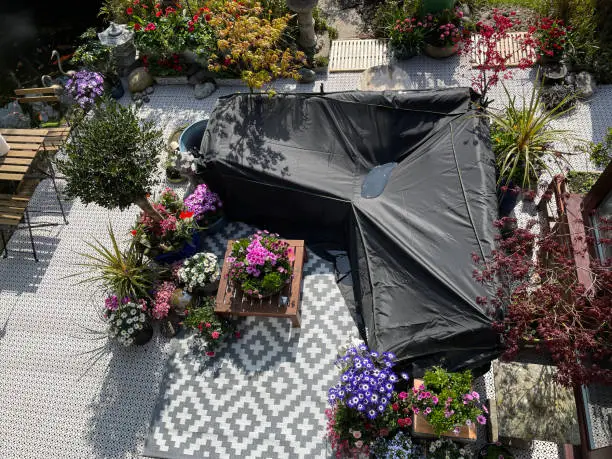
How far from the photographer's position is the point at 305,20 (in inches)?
325

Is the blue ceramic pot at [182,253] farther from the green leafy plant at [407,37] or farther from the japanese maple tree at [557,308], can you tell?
the green leafy plant at [407,37]

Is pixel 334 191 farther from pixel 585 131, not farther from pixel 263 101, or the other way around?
pixel 585 131

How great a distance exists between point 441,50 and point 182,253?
18.0 feet

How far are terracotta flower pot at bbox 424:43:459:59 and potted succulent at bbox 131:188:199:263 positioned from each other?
5.01 metres

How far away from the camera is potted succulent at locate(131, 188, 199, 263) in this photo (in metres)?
6.35

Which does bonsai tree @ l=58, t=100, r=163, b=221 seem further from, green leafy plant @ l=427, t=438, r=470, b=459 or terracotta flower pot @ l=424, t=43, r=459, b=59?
terracotta flower pot @ l=424, t=43, r=459, b=59

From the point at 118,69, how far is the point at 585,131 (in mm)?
8058

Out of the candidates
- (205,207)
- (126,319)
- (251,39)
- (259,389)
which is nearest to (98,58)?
(251,39)

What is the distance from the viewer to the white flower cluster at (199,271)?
238 inches

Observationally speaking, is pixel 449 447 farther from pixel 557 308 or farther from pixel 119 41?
pixel 119 41

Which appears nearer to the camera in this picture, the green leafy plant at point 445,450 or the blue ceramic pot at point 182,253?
the green leafy plant at point 445,450

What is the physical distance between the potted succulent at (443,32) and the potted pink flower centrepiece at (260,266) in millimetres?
4718

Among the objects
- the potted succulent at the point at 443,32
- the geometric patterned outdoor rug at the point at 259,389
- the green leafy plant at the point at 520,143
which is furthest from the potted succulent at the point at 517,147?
the potted succulent at the point at 443,32

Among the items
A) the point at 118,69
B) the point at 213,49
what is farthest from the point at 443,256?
the point at 118,69
